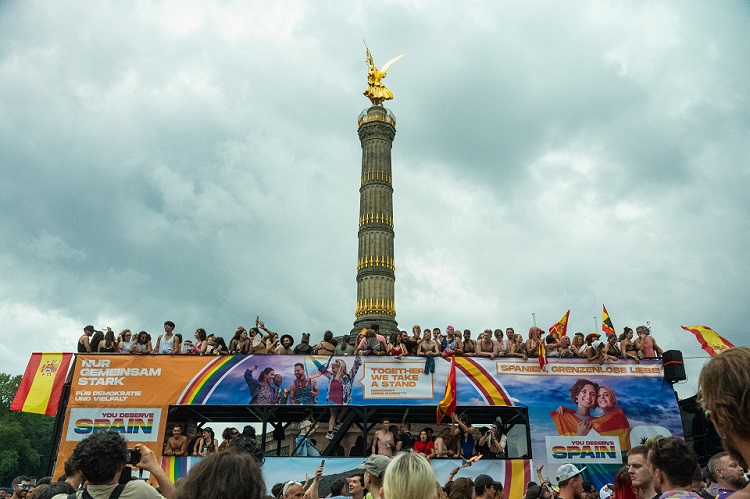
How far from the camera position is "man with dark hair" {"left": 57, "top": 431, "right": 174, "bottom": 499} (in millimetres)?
3869

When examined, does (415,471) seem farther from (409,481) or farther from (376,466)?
(376,466)

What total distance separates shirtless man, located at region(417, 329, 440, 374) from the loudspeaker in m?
5.68

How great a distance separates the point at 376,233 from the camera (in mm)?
36438

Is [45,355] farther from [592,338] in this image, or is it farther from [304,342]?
[592,338]

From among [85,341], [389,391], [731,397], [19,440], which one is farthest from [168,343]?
[19,440]

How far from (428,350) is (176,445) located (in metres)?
6.28

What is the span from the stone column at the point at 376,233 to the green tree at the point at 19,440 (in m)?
37.2

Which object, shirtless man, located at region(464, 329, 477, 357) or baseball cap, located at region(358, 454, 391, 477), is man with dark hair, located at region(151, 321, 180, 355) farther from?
baseball cap, located at region(358, 454, 391, 477)

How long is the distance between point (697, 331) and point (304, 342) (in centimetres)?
1140

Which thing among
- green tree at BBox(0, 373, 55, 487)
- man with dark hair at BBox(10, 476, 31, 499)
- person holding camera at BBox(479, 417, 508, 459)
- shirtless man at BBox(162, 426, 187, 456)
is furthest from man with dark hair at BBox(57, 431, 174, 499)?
green tree at BBox(0, 373, 55, 487)

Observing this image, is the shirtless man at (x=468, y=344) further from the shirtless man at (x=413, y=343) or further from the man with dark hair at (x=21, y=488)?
the man with dark hair at (x=21, y=488)

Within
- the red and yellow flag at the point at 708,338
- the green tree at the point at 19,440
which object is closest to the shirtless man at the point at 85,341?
the red and yellow flag at the point at 708,338

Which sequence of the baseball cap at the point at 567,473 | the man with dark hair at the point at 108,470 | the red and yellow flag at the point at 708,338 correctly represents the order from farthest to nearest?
the red and yellow flag at the point at 708,338, the baseball cap at the point at 567,473, the man with dark hair at the point at 108,470

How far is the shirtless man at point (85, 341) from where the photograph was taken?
14.9 metres
